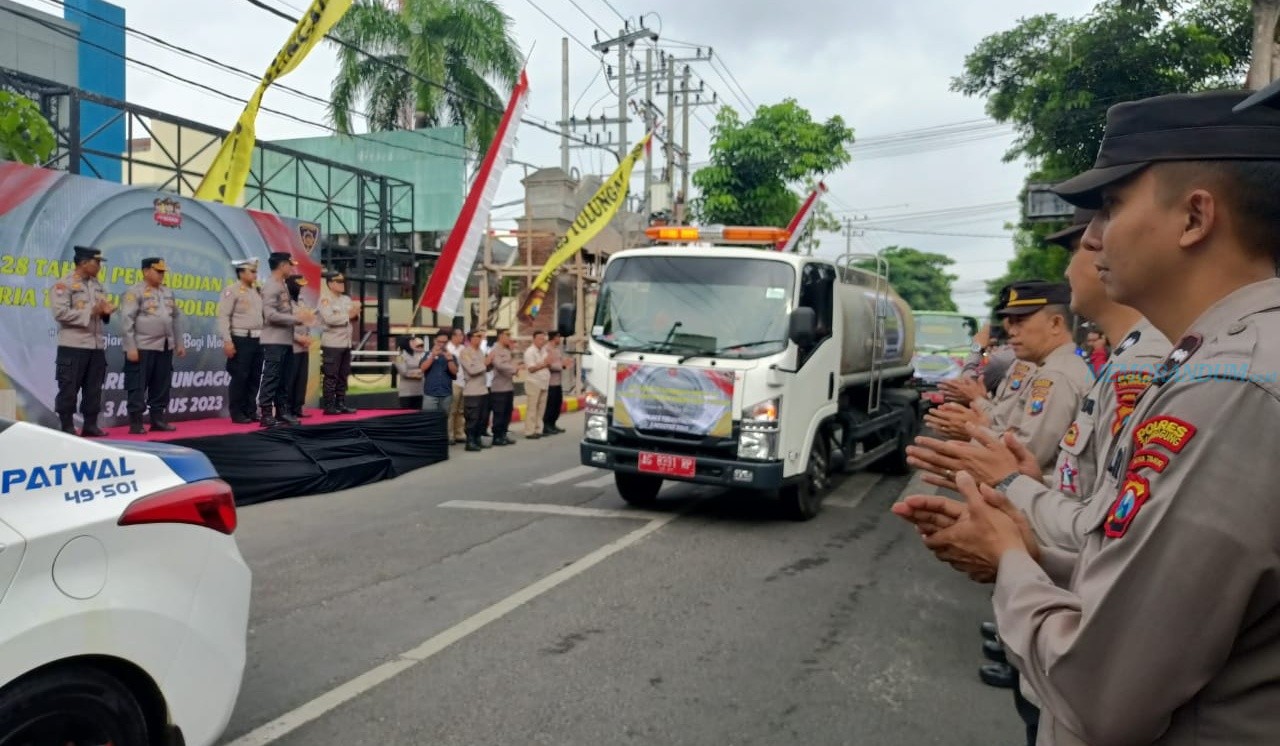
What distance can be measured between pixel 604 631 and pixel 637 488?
403 centimetres

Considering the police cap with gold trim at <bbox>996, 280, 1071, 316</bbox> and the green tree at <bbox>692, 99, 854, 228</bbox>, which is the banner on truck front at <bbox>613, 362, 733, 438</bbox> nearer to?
the police cap with gold trim at <bbox>996, 280, 1071, 316</bbox>

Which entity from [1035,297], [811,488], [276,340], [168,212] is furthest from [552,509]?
Result: [168,212]

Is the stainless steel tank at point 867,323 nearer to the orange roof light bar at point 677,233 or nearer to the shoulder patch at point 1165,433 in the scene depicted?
the orange roof light bar at point 677,233

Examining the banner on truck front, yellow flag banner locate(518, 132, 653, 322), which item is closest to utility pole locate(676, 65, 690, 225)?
yellow flag banner locate(518, 132, 653, 322)

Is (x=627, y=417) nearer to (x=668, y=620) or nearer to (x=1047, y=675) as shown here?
(x=668, y=620)

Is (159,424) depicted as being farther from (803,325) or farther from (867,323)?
(867,323)

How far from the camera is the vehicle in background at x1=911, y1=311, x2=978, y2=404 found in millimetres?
20312

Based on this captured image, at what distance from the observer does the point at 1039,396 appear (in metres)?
3.96

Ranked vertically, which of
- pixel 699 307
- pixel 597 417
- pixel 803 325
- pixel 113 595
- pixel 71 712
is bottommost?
pixel 71 712

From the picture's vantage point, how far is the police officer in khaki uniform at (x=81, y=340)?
952cm

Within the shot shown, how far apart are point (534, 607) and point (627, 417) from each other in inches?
119

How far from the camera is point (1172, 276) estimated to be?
146cm

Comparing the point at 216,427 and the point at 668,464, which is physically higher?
the point at 668,464

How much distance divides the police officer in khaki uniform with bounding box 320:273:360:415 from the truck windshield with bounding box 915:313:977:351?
13909mm
